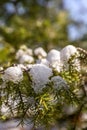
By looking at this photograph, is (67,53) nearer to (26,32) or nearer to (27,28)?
(26,32)

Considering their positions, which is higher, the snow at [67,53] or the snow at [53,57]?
the snow at [53,57]

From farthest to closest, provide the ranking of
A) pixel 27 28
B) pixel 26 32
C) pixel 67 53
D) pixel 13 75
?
1. pixel 27 28
2. pixel 26 32
3. pixel 67 53
4. pixel 13 75

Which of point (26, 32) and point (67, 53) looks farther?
point (26, 32)

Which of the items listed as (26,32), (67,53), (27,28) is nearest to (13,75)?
(67,53)

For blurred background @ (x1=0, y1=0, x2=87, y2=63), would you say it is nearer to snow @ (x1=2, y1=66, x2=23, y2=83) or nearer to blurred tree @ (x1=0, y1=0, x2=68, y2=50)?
blurred tree @ (x1=0, y1=0, x2=68, y2=50)

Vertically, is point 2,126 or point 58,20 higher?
point 58,20

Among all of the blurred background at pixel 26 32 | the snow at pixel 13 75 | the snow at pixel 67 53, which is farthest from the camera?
the blurred background at pixel 26 32

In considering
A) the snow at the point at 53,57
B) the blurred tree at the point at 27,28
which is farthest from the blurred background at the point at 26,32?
the snow at the point at 53,57

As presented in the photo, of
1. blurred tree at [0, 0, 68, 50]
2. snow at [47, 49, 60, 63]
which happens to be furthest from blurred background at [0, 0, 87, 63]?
snow at [47, 49, 60, 63]

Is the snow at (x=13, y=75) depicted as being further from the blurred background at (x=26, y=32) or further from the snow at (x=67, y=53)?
the blurred background at (x=26, y=32)

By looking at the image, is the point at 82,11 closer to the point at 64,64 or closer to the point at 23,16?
the point at 23,16

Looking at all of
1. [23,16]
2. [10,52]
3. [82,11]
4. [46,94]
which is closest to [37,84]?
[46,94]
